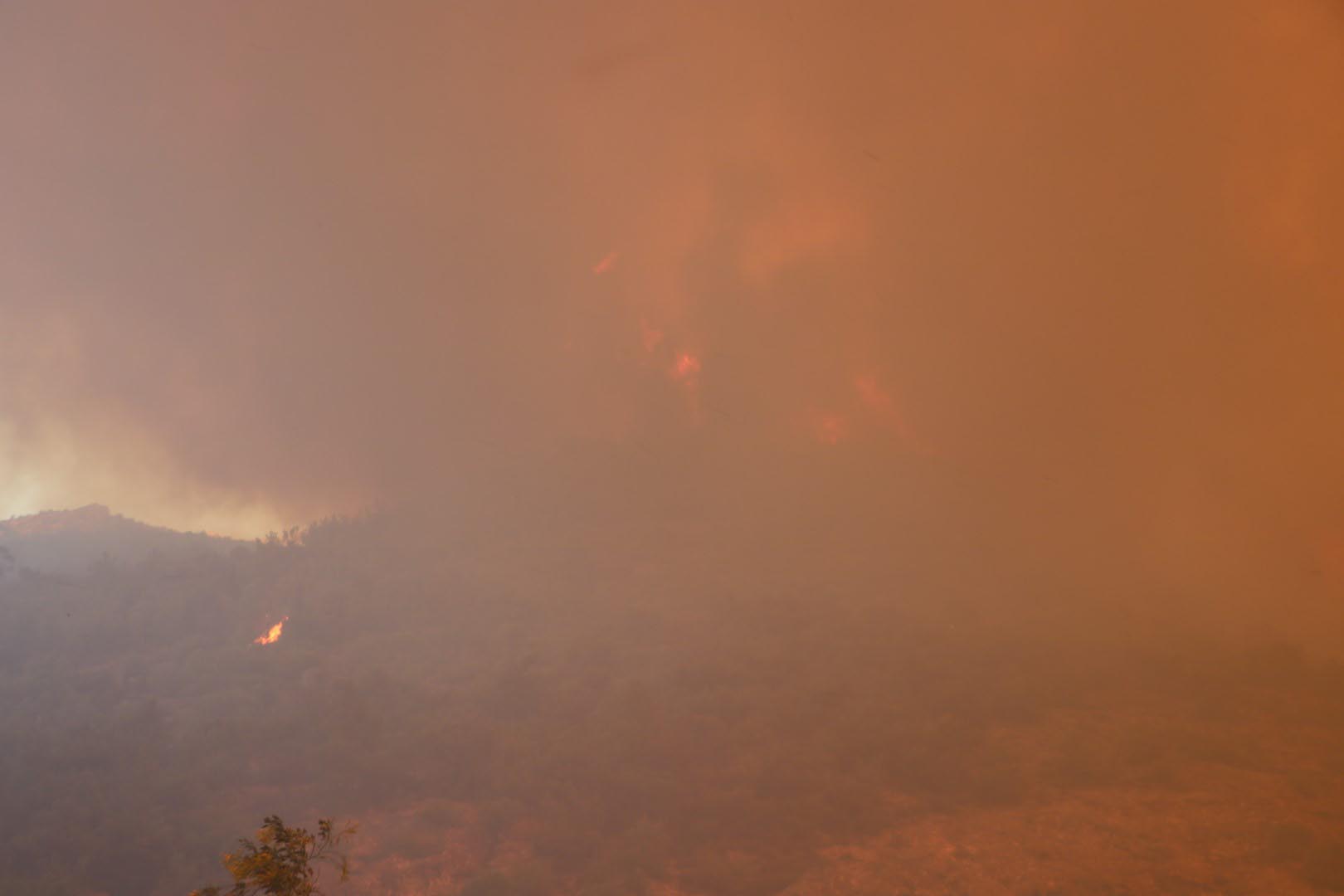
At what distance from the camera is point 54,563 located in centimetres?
3719

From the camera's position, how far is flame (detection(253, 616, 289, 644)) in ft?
97.0

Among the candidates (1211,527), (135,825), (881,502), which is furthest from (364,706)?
(1211,527)

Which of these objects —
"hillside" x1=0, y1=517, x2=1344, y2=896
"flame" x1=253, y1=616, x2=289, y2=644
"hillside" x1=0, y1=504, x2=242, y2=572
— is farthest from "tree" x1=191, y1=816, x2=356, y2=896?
"hillside" x1=0, y1=504, x2=242, y2=572

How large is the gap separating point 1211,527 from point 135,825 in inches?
1895

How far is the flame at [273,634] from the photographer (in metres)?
29.6

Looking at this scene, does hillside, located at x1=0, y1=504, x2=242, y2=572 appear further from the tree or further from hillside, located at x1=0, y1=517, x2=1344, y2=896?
the tree

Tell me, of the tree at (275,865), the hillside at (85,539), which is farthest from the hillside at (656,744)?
the tree at (275,865)

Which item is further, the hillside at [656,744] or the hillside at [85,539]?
the hillside at [85,539]

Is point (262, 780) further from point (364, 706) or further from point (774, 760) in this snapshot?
point (774, 760)

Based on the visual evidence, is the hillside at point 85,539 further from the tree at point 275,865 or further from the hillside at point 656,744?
the tree at point 275,865

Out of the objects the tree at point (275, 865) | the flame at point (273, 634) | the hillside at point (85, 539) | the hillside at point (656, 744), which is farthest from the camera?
the hillside at point (85, 539)

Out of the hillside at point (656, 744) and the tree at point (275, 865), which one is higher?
the hillside at point (656, 744)

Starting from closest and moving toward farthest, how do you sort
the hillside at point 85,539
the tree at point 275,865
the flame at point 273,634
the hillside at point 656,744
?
the tree at point 275,865, the hillside at point 656,744, the flame at point 273,634, the hillside at point 85,539

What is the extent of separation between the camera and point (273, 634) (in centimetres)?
3039
